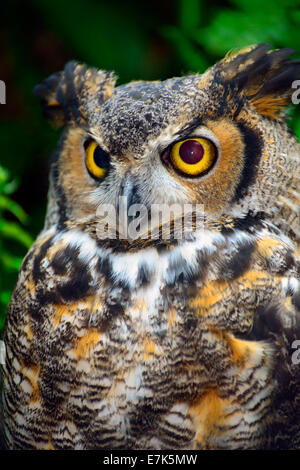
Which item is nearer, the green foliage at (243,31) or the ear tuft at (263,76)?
Result: the ear tuft at (263,76)

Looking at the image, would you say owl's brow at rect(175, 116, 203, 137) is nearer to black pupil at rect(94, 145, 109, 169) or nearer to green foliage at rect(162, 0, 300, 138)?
black pupil at rect(94, 145, 109, 169)

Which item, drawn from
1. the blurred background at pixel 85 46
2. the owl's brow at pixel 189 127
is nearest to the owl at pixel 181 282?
the owl's brow at pixel 189 127

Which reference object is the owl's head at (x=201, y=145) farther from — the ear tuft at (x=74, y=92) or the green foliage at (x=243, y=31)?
the green foliage at (x=243, y=31)

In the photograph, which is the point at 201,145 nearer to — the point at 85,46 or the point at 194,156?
the point at 194,156

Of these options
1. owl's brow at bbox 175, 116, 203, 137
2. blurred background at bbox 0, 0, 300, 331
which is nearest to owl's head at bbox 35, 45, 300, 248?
owl's brow at bbox 175, 116, 203, 137

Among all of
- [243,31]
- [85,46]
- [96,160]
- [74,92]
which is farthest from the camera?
[85,46]

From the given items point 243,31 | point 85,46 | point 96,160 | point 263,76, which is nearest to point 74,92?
point 96,160
